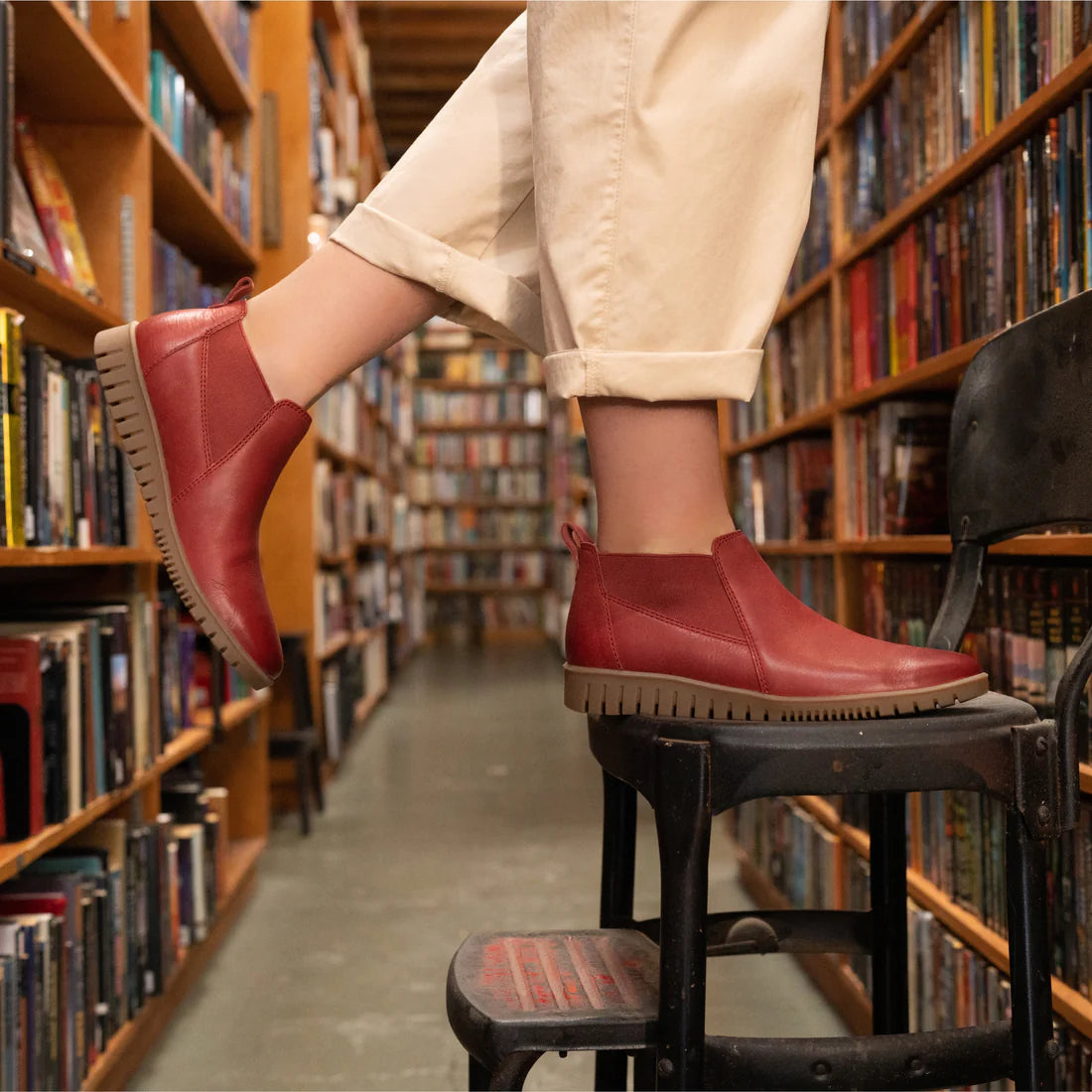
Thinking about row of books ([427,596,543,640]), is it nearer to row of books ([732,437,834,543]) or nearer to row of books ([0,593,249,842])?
row of books ([732,437,834,543])

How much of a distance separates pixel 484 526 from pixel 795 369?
20.4 feet

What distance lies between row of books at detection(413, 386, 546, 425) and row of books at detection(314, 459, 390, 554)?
9.74 ft

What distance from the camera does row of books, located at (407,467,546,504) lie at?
8.27 meters

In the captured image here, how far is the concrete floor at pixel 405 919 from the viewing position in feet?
4.95

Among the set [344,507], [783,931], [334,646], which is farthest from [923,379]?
[344,507]

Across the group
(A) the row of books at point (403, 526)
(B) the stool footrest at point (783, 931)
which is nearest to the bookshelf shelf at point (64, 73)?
(B) the stool footrest at point (783, 931)

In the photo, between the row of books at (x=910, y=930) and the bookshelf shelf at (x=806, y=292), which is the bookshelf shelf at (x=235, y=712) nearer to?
the row of books at (x=910, y=930)

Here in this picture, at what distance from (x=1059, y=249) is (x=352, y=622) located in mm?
3153

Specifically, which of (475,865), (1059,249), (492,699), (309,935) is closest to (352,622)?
(492,699)

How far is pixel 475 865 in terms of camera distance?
240cm

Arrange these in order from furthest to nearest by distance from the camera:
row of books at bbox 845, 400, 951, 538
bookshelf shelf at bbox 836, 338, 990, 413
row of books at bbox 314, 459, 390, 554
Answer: row of books at bbox 314, 459, 390, 554 < row of books at bbox 845, 400, 951, 538 < bookshelf shelf at bbox 836, 338, 990, 413

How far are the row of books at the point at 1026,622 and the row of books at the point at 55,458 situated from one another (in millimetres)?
1026

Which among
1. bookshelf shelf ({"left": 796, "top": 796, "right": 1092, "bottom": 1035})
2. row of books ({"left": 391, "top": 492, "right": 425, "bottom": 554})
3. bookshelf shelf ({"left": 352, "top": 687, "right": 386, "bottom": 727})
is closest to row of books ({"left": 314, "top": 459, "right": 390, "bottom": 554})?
row of books ({"left": 391, "top": 492, "right": 425, "bottom": 554})

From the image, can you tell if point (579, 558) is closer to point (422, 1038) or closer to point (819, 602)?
point (422, 1038)
